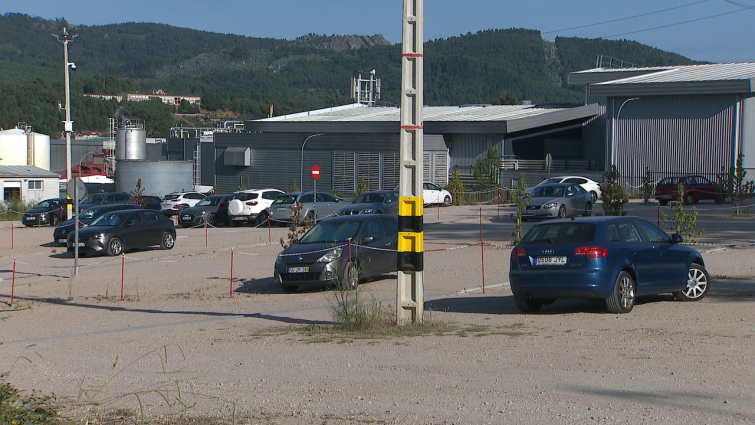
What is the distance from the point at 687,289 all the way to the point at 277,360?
7576 mm

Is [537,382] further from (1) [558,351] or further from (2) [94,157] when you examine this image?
(2) [94,157]

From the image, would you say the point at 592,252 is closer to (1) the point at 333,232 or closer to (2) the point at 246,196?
(1) the point at 333,232

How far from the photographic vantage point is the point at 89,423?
283 inches

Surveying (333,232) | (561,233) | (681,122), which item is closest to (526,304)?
(561,233)

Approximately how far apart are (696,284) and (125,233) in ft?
64.6

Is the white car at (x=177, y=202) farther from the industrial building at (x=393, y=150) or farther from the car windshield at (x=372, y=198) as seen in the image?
the car windshield at (x=372, y=198)

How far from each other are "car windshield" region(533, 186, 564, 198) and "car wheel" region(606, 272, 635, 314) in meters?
19.8

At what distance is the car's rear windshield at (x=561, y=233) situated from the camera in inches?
506

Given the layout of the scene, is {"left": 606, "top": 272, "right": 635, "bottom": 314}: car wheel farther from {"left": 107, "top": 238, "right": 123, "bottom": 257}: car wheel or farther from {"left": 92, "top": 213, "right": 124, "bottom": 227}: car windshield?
{"left": 92, "top": 213, "right": 124, "bottom": 227}: car windshield

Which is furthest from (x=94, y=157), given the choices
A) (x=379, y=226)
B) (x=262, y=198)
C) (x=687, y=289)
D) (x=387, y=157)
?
(x=687, y=289)

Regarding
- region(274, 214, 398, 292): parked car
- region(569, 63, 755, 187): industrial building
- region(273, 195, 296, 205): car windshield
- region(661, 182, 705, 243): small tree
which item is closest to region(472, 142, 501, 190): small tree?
region(569, 63, 755, 187): industrial building

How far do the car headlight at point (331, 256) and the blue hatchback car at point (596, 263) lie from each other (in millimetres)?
5238

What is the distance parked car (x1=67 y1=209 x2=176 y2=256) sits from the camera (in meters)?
27.7

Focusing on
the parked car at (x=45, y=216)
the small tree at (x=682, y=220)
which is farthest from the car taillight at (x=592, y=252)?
the parked car at (x=45, y=216)
